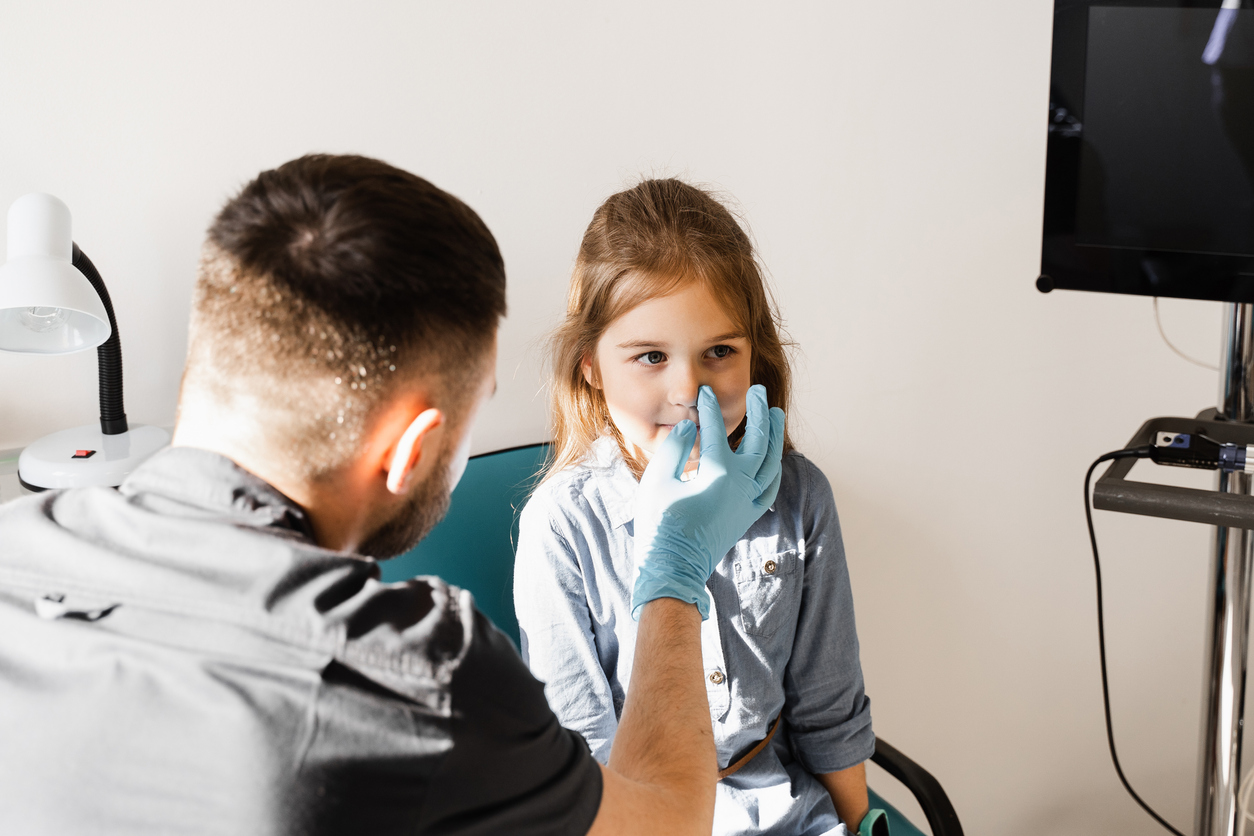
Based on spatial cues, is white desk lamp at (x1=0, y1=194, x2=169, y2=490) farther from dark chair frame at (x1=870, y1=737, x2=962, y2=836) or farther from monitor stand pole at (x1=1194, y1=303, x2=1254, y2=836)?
monitor stand pole at (x1=1194, y1=303, x2=1254, y2=836)

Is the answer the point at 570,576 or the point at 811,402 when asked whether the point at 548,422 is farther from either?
the point at 811,402

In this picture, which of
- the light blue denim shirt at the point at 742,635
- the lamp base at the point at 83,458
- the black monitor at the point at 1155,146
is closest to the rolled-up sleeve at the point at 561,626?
the light blue denim shirt at the point at 742,635

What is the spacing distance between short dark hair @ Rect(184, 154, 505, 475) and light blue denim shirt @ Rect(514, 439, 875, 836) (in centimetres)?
54

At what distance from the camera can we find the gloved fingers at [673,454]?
3.67ft

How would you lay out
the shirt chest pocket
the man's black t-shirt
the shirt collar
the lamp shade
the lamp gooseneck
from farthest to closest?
the shirt chest pocket → the lamp gooseneck → the lamp shade → the shirt collar → the man's black t-shirt

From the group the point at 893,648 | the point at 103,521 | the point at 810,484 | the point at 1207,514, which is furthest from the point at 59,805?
the point at 893,648

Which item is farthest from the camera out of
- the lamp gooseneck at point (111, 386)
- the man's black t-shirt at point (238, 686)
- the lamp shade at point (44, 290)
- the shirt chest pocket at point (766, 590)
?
the shirt chest pocket at point (766, 590)

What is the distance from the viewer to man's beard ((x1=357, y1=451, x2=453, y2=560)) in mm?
768

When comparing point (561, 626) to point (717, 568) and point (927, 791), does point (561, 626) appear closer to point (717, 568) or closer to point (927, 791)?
point (717, 568)

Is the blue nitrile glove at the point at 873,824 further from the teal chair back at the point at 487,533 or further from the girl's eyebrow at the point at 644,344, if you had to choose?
the girl's eyebrow at the point at 644,344

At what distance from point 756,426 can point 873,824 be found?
560 mm

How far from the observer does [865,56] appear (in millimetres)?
1537

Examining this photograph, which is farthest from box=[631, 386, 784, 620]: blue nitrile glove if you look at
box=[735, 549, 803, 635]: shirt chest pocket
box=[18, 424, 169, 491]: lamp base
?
box=[18, 424, 169, 491]: lamp base

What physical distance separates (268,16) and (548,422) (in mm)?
682
